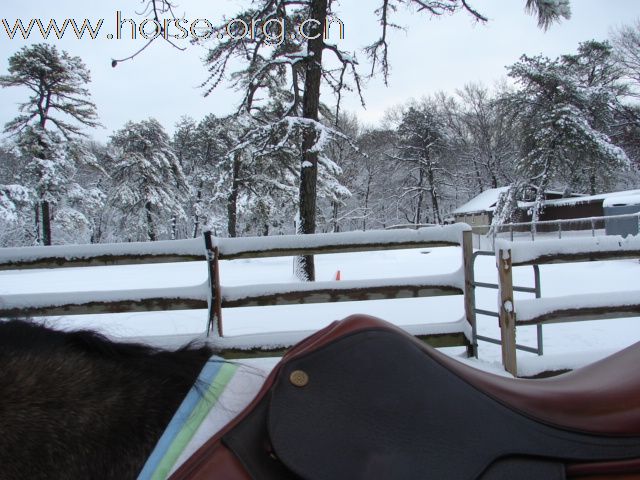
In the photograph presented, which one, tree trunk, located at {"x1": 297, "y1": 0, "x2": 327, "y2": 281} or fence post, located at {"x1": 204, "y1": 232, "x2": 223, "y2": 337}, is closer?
fence post, located at {"x1": 204, "y1": 232, "x2": 223, "y2": 337}

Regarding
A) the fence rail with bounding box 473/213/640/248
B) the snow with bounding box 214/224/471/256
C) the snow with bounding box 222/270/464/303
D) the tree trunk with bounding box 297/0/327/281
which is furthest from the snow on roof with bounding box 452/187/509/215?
the snow with bounding box 222/270/464/303

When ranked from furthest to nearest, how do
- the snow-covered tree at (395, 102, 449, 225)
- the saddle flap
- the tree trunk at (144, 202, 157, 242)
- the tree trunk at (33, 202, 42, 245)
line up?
the snow-covered tree at (395, 102, 449, 225)
the tree trunk at (144, 202, 157, 242)
the tree trunk at (33, 202, 42, 245)
the saddle flap

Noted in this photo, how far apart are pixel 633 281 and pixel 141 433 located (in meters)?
8.94

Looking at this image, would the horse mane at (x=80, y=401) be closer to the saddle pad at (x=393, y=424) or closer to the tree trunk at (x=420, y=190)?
the saddle pad at (x=393, y=424)

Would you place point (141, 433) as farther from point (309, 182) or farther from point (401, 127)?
point (401, 127)

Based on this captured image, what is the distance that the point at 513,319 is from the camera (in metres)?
2.59

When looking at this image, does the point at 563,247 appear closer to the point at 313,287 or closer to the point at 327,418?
the point at 313,287

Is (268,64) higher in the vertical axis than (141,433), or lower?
higher

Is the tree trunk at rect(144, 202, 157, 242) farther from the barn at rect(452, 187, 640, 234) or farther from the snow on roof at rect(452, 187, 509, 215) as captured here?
the snow on roof at rect(452, 187, 509, 215)

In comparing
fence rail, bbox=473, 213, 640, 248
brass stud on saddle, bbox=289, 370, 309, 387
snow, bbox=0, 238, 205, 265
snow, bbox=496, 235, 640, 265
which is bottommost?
brass stud on saddle, bbox=289, 370, 309, 387

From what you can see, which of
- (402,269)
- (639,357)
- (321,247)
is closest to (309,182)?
(402,269)

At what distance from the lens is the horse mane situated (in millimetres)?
692

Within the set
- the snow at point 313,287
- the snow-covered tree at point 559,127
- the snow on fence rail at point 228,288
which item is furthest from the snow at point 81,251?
the snow-covered tree at point 559,127

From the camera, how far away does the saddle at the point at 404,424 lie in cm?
64
